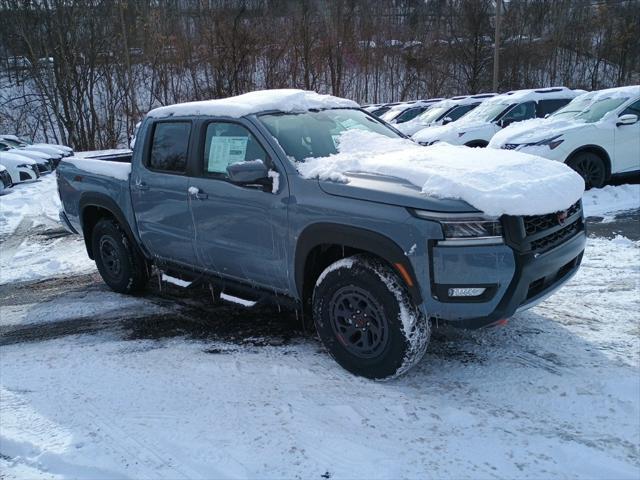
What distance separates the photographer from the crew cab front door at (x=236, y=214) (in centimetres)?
385

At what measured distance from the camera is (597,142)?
29.0 feet

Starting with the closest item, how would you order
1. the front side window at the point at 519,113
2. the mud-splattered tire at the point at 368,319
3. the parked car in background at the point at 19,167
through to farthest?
1. the mud-splattered tire at the point at 368,319
2. the front side window at the point at 519,113
3. the parked car in background at the point at 19,167

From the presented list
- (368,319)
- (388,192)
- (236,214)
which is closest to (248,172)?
(236,214)

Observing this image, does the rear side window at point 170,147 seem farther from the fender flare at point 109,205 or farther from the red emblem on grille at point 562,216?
the red emblem on grille at point 562,216

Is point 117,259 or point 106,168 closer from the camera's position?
point 106,168

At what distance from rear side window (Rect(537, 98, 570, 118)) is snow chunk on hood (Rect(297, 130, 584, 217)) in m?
9.82

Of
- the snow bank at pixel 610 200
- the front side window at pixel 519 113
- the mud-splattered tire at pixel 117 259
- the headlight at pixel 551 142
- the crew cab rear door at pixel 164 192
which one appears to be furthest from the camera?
the front side window at pixel 519 113

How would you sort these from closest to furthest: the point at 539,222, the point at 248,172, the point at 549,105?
the point at 539,222 → the point at 248,172 → the point at 549,105

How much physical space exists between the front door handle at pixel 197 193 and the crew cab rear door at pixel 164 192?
0.37ft

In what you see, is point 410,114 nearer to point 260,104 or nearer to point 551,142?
point 551,142

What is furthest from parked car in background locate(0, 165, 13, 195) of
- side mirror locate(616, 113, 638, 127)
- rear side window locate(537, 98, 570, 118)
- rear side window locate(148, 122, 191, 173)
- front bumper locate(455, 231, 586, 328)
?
side mirror locate(616, 113, 638, 127)

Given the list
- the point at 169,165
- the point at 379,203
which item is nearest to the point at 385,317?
the point at 379,203

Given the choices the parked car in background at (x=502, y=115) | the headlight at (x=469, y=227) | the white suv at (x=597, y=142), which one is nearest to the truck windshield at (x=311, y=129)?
the headlight at (x=469, y=227)

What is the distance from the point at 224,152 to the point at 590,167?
7208 mm
